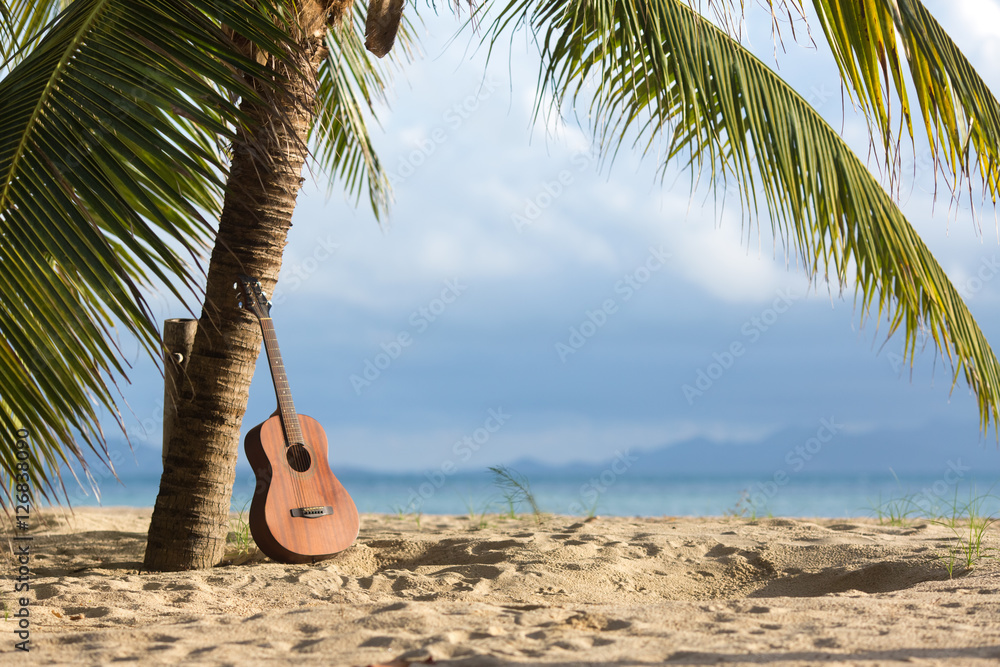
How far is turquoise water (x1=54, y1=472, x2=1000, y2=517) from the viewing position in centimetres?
458

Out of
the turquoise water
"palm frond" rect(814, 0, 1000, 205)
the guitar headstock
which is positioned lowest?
the turquoise water

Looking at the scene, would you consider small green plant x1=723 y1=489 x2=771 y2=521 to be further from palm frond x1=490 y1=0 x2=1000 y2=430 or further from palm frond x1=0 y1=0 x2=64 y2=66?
palm frond x1=0 y1=0 x2=64 y2=66

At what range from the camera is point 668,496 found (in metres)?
22.5

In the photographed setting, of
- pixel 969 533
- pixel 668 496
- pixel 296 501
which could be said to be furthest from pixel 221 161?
pixel 668 496

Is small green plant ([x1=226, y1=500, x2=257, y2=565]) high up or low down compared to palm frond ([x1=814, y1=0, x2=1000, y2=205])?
down

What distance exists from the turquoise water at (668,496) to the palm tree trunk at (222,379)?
357 millimetres

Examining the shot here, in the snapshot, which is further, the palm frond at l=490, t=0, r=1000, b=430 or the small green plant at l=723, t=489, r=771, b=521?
the small green plant at l=723, t=489, r=771, b=521

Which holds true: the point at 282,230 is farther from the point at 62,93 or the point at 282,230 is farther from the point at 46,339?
the point at 46,339

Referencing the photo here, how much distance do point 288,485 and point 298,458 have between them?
0.15 metres

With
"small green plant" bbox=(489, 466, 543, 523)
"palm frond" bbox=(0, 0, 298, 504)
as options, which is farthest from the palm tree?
"small green plant" bbox=(489, 466, 543, 523)

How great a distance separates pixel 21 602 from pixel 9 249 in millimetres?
1296

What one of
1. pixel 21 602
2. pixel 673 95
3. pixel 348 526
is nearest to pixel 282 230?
pixel 348 526

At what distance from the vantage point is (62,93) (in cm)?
202

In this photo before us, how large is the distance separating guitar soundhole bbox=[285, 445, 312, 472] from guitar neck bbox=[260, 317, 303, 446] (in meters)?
0.05
